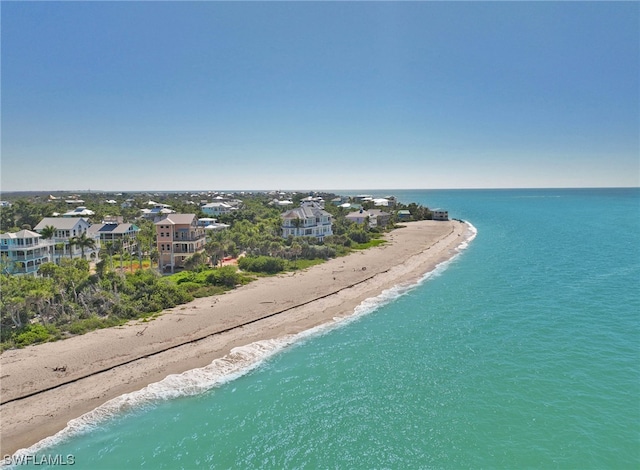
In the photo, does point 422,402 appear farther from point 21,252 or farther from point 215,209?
point 215,209

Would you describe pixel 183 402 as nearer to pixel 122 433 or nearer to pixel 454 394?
pixel 122 433

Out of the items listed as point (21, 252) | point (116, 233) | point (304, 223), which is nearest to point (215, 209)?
point (116, 233)

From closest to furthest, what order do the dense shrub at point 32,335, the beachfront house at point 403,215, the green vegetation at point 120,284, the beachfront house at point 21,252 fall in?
the dense shrub at point 32,335
the green vegetation at point 120,284
the beachfront house at point 21,252
the beachfront house at point 403,215

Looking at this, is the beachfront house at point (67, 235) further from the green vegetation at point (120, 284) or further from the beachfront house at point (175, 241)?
the beachfront house at point (175, 241)

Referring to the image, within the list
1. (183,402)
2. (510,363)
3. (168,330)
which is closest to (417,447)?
(510,363)

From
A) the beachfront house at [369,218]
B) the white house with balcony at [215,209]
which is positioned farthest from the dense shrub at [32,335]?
the white house with balcony at [215,209]

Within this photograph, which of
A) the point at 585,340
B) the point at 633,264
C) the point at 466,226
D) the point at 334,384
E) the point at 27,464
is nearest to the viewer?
the point at 27,464
